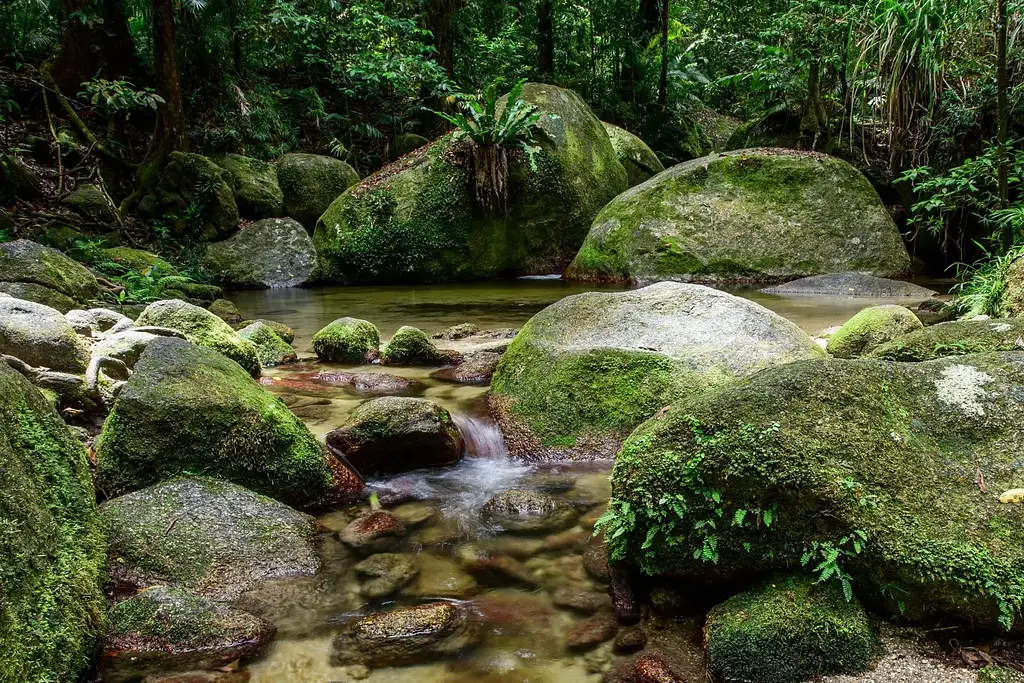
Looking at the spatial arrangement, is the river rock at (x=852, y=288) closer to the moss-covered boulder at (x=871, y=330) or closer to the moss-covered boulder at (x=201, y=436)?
the moss-covered boulder at (x=871, y=330)

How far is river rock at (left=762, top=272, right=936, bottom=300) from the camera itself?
9.05m

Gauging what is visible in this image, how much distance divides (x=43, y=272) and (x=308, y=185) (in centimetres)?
801

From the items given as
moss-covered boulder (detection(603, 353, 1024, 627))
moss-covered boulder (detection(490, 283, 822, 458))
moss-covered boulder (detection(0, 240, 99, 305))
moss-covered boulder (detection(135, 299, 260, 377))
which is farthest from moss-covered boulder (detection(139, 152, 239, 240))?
moss-covered boulder (detection(603, 353, 1024, 627))

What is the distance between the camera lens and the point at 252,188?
44.8ft

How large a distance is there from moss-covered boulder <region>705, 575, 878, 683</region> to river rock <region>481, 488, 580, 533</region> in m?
1.24

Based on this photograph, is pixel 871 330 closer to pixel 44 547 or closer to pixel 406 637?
pixel 406 637

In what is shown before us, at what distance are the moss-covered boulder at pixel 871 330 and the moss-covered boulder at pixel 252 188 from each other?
11257 mm

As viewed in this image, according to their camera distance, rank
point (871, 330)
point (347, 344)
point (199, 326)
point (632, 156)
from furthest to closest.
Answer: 1. point (632, 156)
2. point (347, 344)
3. point (199, 326)
4. point (871, 330)

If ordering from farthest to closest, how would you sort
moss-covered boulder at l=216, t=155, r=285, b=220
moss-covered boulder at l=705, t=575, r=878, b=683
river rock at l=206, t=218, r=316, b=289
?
moss-covered boulder at l=216, t=155, r=285, b=220
river rock at l=206, t=218, r=316, b=289
moss-covered boulder at l=705, t=575, r=878, b=683

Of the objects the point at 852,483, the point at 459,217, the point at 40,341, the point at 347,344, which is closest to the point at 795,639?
the point at 852,483

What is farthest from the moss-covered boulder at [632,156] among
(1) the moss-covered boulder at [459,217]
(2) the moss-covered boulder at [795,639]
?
(2) the moss-covered boulder at [795,639]

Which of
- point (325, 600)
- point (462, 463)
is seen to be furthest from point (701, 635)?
point (462, 463)

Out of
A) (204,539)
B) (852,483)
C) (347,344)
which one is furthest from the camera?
(347,344)

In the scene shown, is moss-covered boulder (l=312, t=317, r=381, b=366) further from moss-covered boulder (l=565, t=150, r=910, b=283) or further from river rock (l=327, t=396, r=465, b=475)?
moss-covered boulder (l=565, t=150, r=910, b=283)
